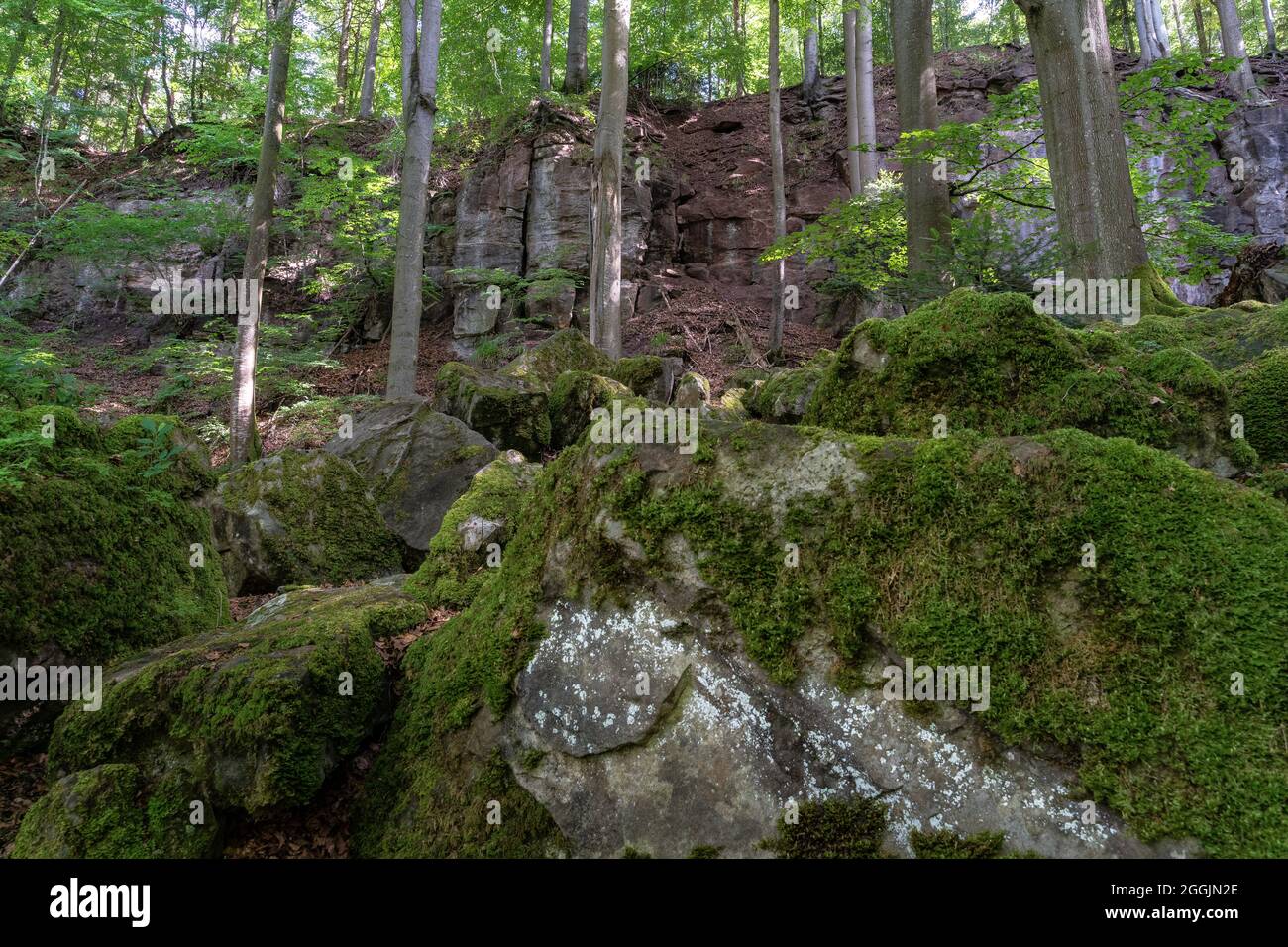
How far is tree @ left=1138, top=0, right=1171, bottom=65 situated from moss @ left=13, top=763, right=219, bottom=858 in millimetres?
29925

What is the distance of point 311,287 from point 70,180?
953 cm

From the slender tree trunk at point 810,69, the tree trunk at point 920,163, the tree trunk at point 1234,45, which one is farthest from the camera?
the slender tree trunk at point 810,69

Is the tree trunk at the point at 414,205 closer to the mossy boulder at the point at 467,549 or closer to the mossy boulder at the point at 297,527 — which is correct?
the mossy boulder at the point at 297,527

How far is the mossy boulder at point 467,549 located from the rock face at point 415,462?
74.1 inches

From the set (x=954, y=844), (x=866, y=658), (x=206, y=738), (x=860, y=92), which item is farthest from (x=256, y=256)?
(x=860, y=92)

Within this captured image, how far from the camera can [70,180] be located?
63.4ft

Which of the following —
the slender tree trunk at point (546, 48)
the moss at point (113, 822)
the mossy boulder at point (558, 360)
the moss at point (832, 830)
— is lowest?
the moss at point (113, 822)

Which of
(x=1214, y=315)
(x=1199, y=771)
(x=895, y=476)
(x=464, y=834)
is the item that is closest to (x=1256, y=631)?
(x=1199, y=771)

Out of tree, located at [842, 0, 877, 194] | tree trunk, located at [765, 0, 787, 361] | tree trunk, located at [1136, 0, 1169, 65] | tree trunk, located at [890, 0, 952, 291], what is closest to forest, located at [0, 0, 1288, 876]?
tree trunk, located at [890, 0, 952, 291]

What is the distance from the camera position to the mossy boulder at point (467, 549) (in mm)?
4664

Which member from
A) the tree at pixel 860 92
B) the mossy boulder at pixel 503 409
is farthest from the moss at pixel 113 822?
the tree at pixel 860 92

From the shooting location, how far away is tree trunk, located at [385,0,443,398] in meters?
12.2

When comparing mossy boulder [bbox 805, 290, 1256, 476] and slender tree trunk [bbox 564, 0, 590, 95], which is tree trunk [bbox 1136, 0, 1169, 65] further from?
mossy boulder [bbox 805, 290, 1256, 476]

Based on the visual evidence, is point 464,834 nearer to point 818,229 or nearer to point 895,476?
point 895,476
